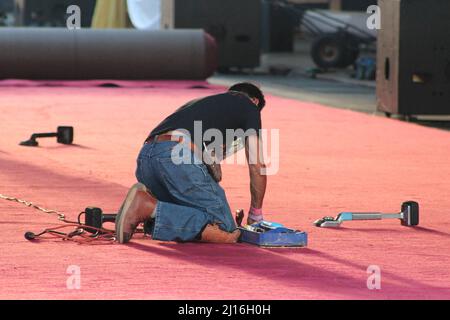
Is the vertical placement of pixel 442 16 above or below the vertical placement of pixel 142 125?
above

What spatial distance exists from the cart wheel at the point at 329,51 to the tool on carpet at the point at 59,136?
16999 millimetres

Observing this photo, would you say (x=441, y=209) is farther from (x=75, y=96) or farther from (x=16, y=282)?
(x=75, y=96)

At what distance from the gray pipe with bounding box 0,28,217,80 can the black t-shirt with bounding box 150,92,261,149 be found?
18906 mm

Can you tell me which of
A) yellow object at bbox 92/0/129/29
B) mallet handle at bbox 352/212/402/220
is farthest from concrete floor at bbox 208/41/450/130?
mallet handle at bbox 352/212/402/220

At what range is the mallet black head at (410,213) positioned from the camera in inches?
413

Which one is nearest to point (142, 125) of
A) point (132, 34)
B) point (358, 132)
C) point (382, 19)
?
point (358, 132)

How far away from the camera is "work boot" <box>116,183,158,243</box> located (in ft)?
31.0

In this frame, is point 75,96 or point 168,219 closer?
point 168,219

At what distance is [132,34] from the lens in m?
29.1

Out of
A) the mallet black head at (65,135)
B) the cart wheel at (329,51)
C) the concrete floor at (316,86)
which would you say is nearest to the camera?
the mallet black head at (65,135)

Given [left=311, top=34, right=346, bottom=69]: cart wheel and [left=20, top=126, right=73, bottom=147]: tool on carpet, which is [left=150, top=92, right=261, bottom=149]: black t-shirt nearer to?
[left=20, top=126, right=73, bottom=147]: tool on carpet

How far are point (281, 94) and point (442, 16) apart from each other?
19.5 ft

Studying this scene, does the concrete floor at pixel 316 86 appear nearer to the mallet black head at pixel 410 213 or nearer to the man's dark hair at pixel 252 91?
the mallet black head at pixel 410 213

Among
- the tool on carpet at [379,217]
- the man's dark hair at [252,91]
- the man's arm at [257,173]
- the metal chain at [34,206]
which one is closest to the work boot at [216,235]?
the man's arm at [257,173]
